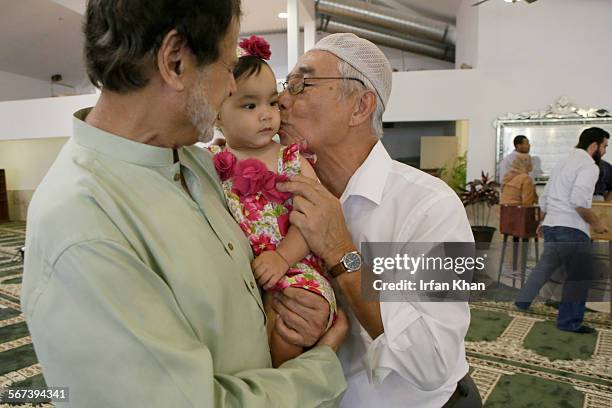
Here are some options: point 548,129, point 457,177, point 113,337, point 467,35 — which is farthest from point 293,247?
point 467,35

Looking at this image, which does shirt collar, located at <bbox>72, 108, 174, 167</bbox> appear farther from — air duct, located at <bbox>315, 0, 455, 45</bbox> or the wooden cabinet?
the wooden cabinet

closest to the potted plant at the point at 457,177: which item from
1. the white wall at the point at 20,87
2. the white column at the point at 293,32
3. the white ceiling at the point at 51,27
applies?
the white column at the point at 293,32

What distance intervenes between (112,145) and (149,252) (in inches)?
9.8

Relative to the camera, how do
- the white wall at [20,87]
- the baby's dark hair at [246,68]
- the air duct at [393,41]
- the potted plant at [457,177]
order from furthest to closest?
the white wall at [20,87]
the air duct at [393,41]
the potted plant at [457,177]
the baby's dark hair at [246,68]

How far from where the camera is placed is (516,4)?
24.7 ft

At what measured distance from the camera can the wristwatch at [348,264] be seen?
4.45 ft

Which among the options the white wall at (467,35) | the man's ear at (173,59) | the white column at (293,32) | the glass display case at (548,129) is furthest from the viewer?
the white wall at (467,35)

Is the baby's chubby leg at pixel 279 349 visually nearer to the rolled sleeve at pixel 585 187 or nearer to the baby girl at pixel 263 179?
the baby girl at pixel 263 179

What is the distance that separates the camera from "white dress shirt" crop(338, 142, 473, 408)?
1.23m

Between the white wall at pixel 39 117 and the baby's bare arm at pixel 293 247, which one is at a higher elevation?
the white wall at pixel 39 117

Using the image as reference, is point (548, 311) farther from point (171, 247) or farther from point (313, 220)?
point (171, 247)

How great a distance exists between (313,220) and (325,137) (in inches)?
17.0

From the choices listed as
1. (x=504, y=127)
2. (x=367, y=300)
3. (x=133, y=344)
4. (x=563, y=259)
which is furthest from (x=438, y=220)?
(x=504, y=127)

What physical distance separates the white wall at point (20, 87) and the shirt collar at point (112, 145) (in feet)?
46.1
